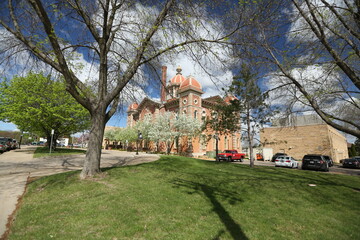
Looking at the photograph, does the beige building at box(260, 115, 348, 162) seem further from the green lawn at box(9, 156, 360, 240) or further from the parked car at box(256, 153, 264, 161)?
the green lawn at box(9, 156, 360, 240)

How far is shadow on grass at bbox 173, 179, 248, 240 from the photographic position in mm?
3761

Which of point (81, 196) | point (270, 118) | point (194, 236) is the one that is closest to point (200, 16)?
point (194, 236)

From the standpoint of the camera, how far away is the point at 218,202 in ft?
18.0

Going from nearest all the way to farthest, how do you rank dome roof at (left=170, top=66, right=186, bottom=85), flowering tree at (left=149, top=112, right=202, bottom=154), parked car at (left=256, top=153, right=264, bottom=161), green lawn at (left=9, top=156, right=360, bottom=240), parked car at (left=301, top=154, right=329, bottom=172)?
green lawn at (left=9, top=156, right=360, bottom=240), parked car at (left=301, top=154, right=329, bottom=172), flowering tree at (left=149, top=112, right=202, bottom=154), parked car at (left=256, top=153, right=264, bottom=161), dome roof at (left=170, top=66, right=186, bottom=85)

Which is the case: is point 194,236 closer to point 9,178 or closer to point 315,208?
point 315,208

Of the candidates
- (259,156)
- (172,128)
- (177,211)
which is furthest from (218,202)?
(259,156)

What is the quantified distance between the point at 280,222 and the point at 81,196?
5.46 m

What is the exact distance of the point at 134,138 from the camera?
1645 inches

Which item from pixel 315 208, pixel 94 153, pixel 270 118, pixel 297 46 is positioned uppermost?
pixel 297 46

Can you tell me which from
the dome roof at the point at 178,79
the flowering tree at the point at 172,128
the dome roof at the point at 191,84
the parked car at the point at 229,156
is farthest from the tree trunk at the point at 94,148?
the dome roof at the point at 178,79

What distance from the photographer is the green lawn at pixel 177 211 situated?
12.1ft

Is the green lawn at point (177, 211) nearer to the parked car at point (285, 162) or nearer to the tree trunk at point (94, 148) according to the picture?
the tree trunk at point (94, 148)

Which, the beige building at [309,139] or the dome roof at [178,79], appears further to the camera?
the dome roof at [178,79]

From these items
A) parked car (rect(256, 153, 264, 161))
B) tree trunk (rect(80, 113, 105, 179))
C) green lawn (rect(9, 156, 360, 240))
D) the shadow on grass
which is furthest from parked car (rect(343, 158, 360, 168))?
tree trunk (rect(80, 113, 105, 179))
